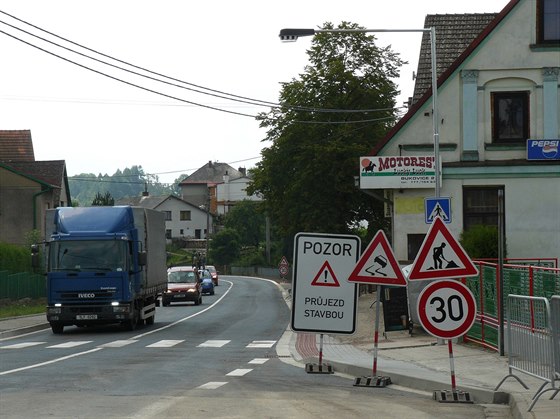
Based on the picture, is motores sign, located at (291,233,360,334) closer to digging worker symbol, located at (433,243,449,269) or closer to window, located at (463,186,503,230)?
digging worker symbol, located at (433,243,449,269)

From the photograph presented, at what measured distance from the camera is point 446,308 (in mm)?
12867

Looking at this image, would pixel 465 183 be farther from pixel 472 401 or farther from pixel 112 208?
pixel 472 401

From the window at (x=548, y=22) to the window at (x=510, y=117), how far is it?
1855mm

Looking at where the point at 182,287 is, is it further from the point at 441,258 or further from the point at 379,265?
the point at 441,258

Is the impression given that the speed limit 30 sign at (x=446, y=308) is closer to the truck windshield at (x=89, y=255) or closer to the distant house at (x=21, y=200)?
the truck windshield at (x=89, y=255)

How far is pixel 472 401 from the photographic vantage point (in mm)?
12734

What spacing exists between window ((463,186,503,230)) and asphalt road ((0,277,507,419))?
10.1m

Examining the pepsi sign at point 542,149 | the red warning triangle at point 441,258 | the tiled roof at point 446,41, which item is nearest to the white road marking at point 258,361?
the red warning triangle at point 441,258

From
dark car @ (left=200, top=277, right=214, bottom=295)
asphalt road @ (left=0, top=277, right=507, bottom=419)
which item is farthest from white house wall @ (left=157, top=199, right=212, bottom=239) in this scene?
asphalt road @ (left=0, top=277, right=507, bottom=419)

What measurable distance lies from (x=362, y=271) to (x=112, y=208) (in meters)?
15.3

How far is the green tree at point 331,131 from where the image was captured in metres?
48.8

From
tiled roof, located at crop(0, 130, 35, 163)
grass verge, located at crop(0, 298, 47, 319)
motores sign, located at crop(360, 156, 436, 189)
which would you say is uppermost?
tiled roof, located at crop(0, 130, 35, 163)

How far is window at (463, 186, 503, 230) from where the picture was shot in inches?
1385

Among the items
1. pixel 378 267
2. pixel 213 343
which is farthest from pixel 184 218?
pixel 378 267
